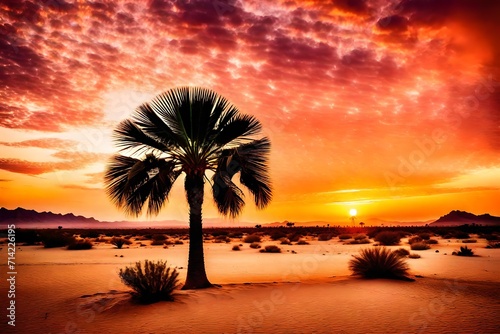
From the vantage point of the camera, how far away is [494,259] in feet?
65.1

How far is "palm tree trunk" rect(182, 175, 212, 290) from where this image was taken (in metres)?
11.5

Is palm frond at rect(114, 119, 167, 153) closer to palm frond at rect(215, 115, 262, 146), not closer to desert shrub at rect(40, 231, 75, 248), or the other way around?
palm frond at rect(215, 115, 262, 146)

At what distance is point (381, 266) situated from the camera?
1292cm

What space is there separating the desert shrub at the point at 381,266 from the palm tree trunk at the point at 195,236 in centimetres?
636

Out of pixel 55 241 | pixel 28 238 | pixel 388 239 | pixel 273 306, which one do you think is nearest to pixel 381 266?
pixel 273 306

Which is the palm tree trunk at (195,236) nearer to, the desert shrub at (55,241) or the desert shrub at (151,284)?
the desert shrub at (151,284)

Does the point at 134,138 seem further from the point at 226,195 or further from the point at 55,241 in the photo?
the point at 55,241

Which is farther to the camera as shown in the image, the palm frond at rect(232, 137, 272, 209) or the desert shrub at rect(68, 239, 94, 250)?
the desert shrub at rect(68, 239, 94, 250)

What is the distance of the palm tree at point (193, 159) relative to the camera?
1092 centimetres

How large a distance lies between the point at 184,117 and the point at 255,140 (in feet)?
8.61

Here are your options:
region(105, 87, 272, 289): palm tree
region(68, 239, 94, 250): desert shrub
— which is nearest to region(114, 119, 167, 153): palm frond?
region(105, 87, 272, 289): palm tree

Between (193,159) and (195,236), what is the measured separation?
9.10 ft

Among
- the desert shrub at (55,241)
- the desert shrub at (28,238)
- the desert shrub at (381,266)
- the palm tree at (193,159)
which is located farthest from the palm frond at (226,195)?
the desert shrub at (28,238)

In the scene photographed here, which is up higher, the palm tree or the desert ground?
the palm tree
